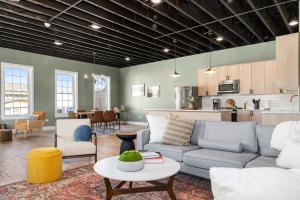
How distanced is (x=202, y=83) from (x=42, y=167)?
6116mm

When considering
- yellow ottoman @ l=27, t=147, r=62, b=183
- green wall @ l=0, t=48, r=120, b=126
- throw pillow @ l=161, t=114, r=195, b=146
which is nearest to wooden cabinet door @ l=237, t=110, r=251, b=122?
throw pillow @ l=161, t=114, r=195, b=146

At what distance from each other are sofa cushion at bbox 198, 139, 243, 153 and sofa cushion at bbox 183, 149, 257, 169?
7 cm

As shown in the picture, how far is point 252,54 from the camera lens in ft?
23.1

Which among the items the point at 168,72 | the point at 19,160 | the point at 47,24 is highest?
the point at 47,24

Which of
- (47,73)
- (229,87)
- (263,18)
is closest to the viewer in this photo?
(263,18)

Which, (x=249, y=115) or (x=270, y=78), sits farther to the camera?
(x=270, y=78)

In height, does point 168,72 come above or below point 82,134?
above

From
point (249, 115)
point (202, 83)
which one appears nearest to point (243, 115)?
point (249, 115)

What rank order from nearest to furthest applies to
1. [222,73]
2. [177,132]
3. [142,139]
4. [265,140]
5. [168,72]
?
[265,140] < [177,132] < [142,139] < [222,73] < [168,72]

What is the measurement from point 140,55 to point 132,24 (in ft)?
10.8

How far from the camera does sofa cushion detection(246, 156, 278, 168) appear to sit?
2.30 m

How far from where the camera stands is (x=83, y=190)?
2.65m

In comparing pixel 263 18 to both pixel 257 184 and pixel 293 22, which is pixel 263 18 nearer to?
pixel 293 22

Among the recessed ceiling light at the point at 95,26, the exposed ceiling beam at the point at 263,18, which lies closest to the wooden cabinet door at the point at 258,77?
the exposed ceiling beam at the point at 263,18
